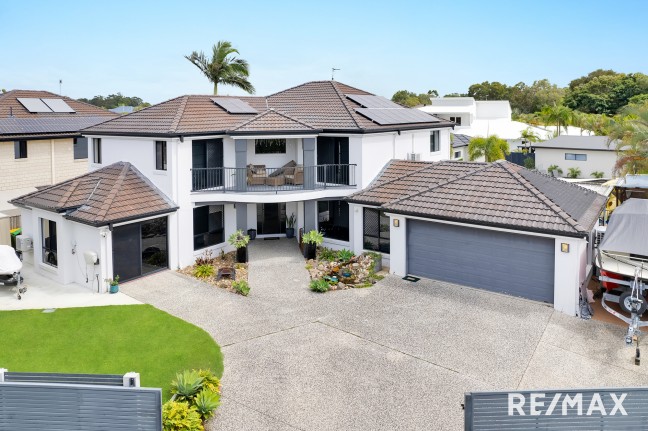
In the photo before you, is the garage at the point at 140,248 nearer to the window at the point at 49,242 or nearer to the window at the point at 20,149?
the window at the point at 49,242

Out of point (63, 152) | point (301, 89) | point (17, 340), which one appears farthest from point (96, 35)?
point (17, 340)

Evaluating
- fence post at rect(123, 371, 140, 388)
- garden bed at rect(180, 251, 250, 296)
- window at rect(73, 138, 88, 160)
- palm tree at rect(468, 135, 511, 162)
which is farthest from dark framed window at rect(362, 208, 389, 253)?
palm tree at rect(468, 135, 511, 162)

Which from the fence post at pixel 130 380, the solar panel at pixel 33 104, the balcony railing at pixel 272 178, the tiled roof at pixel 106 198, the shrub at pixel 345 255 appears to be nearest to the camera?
the fence post at pixel 130 380

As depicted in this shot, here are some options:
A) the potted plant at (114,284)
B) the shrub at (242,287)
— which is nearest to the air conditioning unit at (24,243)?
the potted plant at (114,284)

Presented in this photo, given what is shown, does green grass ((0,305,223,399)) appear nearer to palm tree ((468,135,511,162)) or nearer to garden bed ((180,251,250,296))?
garden bed ((180,251,250,296))

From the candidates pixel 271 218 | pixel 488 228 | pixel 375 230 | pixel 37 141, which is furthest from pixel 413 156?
pixel 37 141

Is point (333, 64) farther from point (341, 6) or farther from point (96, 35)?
point (96, 35)
